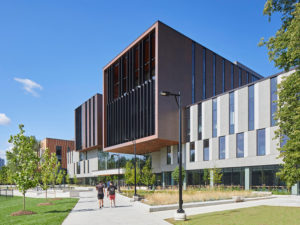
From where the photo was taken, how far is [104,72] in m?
65.2

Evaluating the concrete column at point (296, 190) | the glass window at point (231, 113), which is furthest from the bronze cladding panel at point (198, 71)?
the concrete column at point (296, 190)

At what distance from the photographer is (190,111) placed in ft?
159

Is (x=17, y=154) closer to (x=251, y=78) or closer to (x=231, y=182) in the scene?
(x=231, y=182)

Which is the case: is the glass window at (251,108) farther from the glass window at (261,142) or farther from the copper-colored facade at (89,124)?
the copper-colored facade at (89,124)

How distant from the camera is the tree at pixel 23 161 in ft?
60.1

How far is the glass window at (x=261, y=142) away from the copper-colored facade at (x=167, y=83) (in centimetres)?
1459

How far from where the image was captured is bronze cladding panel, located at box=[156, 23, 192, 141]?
4584 cm

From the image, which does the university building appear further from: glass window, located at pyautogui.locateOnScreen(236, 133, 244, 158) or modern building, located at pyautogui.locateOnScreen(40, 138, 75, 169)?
modern building, located at pyautogui.locateOnScreen(40, 138, 75, 169)

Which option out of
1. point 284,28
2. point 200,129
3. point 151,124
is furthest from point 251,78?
point 284,28

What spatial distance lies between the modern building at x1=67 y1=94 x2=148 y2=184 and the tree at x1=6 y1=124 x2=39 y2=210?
45232 mm

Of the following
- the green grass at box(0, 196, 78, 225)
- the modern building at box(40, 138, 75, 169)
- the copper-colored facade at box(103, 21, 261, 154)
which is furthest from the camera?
the modern building at box(40, 138, 75, 169)

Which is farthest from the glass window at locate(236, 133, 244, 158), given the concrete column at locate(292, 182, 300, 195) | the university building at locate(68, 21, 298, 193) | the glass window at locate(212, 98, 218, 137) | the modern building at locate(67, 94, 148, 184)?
the modern building at locate(67, 94, 148, 184)

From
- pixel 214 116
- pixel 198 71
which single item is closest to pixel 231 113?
pixel 214 116

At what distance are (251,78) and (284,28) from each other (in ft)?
189
